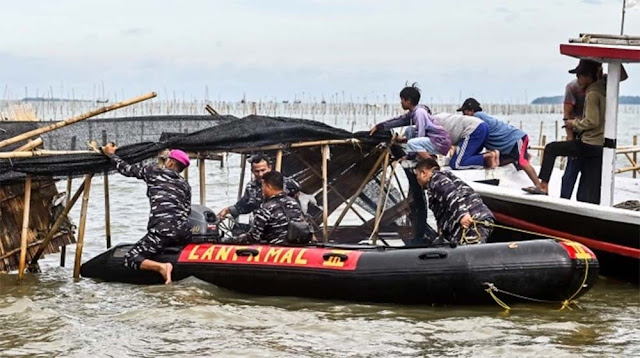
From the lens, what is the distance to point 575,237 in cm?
1212

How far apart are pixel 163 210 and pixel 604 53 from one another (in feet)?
16.5

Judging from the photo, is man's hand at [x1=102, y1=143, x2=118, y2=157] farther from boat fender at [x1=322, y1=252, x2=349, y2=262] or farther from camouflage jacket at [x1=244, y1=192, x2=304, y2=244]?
boat fender at [x1=322, y1=252, x2=349, y2=262]

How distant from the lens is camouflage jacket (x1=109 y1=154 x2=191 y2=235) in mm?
11539

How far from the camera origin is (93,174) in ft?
39.9

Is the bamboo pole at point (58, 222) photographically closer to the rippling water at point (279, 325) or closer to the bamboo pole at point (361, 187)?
the rippling water at point (279, 325)

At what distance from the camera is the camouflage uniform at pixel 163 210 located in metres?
11.5

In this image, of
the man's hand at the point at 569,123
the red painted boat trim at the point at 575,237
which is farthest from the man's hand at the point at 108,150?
the man's hand at the point at 569,123

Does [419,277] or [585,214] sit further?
[585,214]

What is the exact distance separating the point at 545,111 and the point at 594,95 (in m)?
112

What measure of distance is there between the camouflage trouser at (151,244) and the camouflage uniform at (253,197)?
4.82 ft

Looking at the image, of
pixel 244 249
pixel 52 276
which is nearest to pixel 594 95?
pixel 244 249

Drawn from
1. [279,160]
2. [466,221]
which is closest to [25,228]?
[279,160]

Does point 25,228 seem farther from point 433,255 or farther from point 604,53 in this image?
point 604,53

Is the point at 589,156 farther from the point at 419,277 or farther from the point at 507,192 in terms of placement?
the point at 419,277
